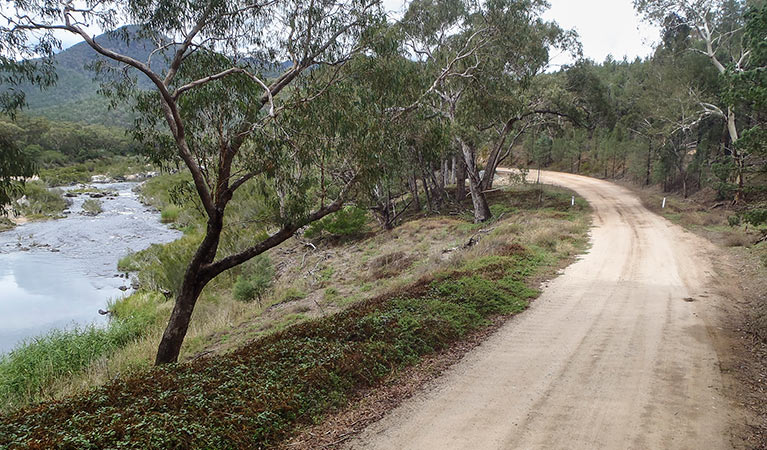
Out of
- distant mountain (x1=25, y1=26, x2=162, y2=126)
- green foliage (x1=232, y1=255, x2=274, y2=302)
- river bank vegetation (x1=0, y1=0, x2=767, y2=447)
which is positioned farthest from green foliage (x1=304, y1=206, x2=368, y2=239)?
distant mountain (x1=25, y1=26, x2=162, y2=126)

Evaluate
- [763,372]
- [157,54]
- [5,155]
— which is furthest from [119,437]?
[763,372]

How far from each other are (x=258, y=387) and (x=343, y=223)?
21.1m

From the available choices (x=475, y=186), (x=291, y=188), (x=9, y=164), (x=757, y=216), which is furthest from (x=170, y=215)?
(x=757, y=216)

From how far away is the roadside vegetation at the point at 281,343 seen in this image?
5.09m

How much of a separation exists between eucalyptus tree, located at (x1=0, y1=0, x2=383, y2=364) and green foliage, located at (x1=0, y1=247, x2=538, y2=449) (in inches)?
104

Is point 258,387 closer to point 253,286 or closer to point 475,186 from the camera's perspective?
point 253,286

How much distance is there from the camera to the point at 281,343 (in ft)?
24.6

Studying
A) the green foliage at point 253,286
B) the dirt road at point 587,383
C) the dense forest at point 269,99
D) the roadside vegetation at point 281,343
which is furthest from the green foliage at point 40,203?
the dirt road at point 587,383

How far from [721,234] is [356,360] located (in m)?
17.4

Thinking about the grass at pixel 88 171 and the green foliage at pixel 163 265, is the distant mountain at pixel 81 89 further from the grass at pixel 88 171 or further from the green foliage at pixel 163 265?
the grass at pixel 88 171

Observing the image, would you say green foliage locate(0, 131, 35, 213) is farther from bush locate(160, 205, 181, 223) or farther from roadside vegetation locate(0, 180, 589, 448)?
bush locate(160, 205, 181, 223)

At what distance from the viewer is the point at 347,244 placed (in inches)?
1021

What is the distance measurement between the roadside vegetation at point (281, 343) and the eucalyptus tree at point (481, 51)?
4863mm

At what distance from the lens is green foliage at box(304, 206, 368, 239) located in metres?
26.4
